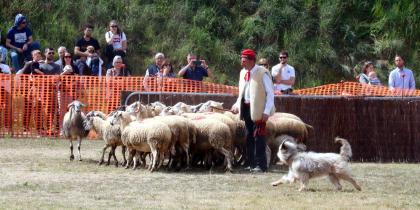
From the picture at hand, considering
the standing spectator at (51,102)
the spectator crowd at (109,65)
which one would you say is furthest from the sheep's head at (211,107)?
the standing spectator at (51,102)

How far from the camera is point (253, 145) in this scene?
16875 mm

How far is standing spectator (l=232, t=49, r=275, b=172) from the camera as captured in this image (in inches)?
651

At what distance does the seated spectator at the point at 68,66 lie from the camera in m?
23.7

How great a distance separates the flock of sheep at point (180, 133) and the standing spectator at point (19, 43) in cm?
703

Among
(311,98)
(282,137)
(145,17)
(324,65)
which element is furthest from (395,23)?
(282,137)

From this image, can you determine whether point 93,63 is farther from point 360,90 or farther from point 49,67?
point 360,90

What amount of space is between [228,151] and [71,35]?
1507cm

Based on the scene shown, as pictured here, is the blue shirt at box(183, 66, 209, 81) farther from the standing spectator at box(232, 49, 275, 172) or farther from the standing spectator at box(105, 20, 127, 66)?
the standing spectator at box(232, 49, 275, 172)

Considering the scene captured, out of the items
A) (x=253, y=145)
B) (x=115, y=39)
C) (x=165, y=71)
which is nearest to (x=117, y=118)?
(x=253, y=145)

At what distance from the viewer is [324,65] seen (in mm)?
31891

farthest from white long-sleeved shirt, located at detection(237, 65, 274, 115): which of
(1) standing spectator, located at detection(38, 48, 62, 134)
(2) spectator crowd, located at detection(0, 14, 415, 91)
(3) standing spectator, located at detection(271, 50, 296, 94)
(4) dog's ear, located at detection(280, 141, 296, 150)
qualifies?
(1) standing spectator, located at detection(38, 48, 62, 134)

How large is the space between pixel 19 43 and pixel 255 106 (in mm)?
10680

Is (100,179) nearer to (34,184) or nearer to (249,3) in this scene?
(34,184)

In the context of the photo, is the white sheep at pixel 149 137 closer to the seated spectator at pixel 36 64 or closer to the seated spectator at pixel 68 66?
the seated spectator at pixel 68 66
